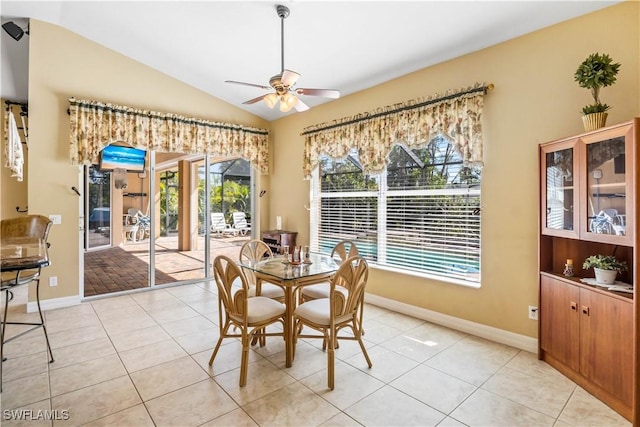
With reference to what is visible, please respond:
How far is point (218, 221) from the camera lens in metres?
5.76

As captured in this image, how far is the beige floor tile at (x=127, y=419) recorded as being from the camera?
1.97m

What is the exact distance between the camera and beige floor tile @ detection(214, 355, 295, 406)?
2.27 metres

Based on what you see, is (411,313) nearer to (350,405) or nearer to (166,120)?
(350,405)

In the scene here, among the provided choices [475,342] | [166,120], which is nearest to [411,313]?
[475,342]

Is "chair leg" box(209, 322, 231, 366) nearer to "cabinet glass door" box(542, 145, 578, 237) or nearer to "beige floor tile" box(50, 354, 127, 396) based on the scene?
"beige floor tile" box(50, 354, 127, 396)

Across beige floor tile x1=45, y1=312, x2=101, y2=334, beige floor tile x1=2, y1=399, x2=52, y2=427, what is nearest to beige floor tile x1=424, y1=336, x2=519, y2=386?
beige floor tile x1=2, y1=399, x2=52, y2=427

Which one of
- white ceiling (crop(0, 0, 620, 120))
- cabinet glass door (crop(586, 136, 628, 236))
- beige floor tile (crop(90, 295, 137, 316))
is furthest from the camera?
beige floor tile (crop(90, 295, 137, 316))

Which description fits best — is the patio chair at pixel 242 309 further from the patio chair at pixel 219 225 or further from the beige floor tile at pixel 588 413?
the patio chair at pixel 219 225

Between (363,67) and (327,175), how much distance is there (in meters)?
1.73

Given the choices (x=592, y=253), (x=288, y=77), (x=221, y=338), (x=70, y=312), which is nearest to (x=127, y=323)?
(x=70, y=312)

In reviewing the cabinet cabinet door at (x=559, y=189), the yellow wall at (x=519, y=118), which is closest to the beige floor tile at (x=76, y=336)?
the yellow wall at (x=519, y=118)

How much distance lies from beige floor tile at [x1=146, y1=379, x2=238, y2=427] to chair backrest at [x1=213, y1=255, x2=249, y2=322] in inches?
21.0

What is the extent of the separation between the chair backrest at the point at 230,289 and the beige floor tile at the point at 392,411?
1035mm

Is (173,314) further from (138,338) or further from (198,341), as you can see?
(198,341)
